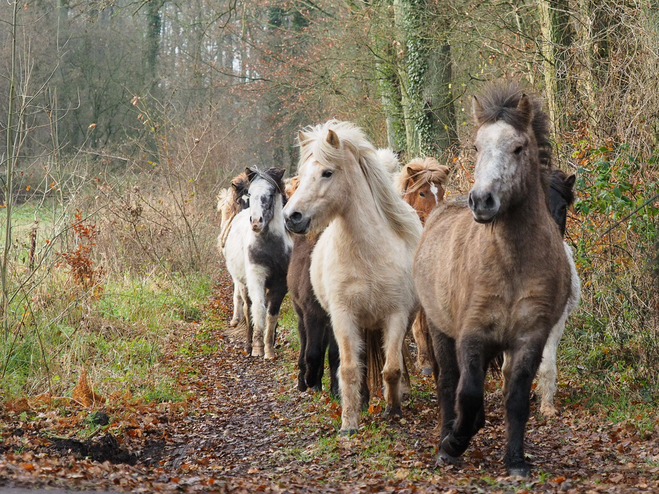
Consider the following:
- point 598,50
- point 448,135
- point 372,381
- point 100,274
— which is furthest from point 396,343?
point 448,135

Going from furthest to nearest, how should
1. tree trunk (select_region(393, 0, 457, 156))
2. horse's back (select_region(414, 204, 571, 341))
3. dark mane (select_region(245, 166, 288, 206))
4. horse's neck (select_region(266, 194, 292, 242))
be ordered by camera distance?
tree trunk (select_region(393, 0, 457, 156)) → dark mane (select_region(245, 166, 288, 206)) → horse's neck (select_region(266, 194, 292, 242)) → horse's back (select_region(414, 204, 571, 341))

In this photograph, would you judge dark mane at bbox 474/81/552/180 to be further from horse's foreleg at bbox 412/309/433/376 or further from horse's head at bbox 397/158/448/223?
horse's head at bbox 397/158/448/223

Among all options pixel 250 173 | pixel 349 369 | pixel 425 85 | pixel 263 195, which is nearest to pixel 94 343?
pixel 263 195

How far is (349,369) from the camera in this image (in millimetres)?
6195

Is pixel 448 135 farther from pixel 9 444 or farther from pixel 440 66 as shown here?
pixel 9 444

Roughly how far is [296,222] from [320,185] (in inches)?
16.4

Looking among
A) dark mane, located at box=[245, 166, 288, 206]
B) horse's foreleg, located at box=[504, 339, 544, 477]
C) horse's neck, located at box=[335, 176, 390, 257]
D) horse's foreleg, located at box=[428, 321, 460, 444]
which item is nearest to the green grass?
dark mane, located at box=[245, 166, 288, 206]

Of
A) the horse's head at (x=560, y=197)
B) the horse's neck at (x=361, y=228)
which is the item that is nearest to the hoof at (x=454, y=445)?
the horse's neck at (x=361, y=228)

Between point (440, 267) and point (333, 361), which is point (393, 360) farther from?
point (333, 361)

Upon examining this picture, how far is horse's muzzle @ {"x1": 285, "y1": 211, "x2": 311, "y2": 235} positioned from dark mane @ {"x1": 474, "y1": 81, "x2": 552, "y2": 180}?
196cm

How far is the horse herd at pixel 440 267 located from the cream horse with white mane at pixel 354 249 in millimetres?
12

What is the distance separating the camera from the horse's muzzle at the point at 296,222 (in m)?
6.23

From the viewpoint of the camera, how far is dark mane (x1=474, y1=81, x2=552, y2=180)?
4621 millimetres

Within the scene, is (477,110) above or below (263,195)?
above
